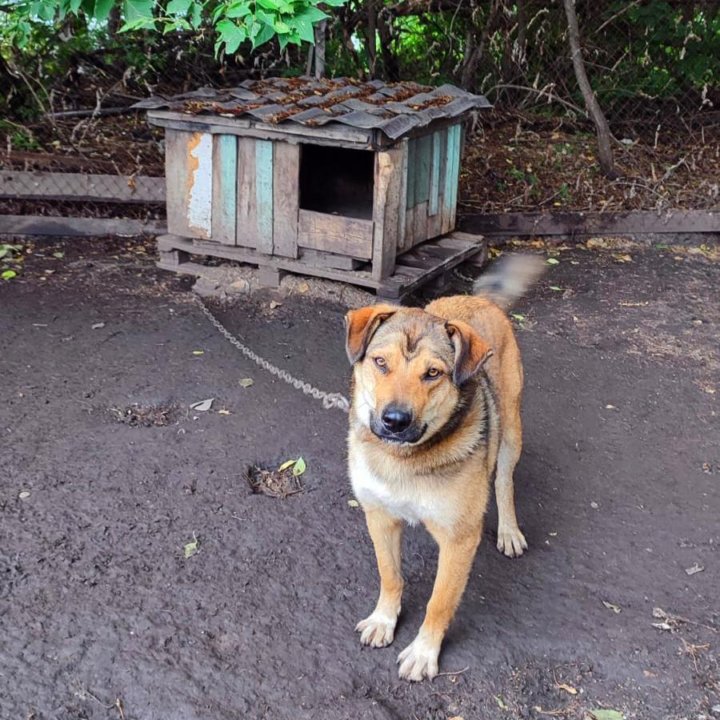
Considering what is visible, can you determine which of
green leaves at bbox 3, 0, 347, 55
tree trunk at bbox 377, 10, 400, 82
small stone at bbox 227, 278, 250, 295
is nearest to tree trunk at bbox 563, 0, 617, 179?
tree trunk at bbox 377, 10, 400, 82

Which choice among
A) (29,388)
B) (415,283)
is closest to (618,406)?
(415,283)

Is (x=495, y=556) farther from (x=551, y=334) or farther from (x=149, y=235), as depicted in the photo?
(x=149, y=235)

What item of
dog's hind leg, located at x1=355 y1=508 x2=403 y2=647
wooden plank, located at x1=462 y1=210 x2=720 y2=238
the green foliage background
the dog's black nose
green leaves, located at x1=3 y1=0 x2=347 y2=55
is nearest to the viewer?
the dog's black nose

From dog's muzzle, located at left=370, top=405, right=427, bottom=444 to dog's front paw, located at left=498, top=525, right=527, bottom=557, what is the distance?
3.79 feet

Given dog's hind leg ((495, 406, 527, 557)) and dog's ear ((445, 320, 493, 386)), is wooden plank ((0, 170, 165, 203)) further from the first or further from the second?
dog's ear ((445, 320, 493, 386))

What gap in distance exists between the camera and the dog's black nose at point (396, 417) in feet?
8.96

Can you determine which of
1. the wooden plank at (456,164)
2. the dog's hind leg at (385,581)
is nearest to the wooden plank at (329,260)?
the wooden plank at (456,164)

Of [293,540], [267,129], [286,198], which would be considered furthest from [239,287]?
[293,540]

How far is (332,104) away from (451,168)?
1.24 metres

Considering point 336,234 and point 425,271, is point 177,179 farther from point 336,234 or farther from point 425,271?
point 425,271

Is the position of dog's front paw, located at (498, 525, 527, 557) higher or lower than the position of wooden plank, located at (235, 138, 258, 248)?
lower

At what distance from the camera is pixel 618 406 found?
5.12m

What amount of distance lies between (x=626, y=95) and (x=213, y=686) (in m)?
8.81

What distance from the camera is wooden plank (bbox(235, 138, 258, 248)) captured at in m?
6.20
